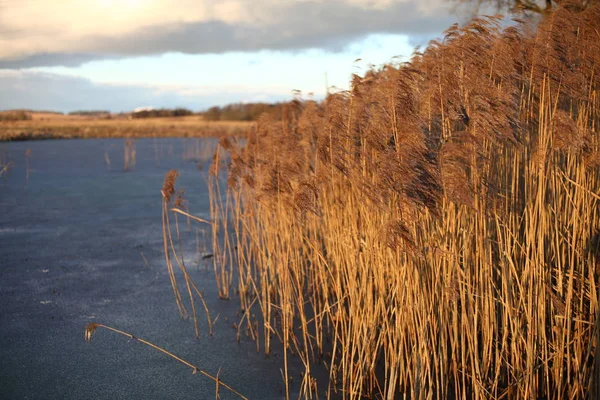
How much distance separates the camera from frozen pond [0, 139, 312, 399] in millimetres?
2887

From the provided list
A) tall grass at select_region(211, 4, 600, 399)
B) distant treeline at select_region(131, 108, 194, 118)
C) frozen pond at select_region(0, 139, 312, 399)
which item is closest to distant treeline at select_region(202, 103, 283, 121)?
distant treeline at select_region(131, 108, 194, 118)

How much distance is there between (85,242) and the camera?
5695 mm

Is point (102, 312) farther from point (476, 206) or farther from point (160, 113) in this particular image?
point (160, 113)

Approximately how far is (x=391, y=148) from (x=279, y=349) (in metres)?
1.61

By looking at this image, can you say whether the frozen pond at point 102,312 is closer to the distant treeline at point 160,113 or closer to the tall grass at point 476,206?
the tall grass at point 476,206

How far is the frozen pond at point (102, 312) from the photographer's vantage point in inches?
114

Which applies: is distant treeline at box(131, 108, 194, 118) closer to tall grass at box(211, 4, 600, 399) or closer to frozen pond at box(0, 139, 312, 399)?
frozen pond at box(0, 139, 312, 399)

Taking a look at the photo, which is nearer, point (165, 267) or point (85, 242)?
point (165, 267)

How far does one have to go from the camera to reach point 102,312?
3.79 m

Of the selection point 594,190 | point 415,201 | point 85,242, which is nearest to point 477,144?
point 415,201

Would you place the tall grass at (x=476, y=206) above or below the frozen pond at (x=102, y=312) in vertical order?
above

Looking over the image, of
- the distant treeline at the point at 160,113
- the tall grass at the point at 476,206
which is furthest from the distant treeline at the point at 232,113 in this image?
the tall grass at the point at 476,206

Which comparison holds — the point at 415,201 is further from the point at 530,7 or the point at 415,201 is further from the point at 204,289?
the point at 530,7

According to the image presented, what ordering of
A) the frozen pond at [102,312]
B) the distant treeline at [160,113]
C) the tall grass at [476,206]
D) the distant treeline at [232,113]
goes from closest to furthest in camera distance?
the tall grass at [476,206]
the frozen pond at [102,312]
the distant treeline at [232,113]
the distant treeline at [160,113]
